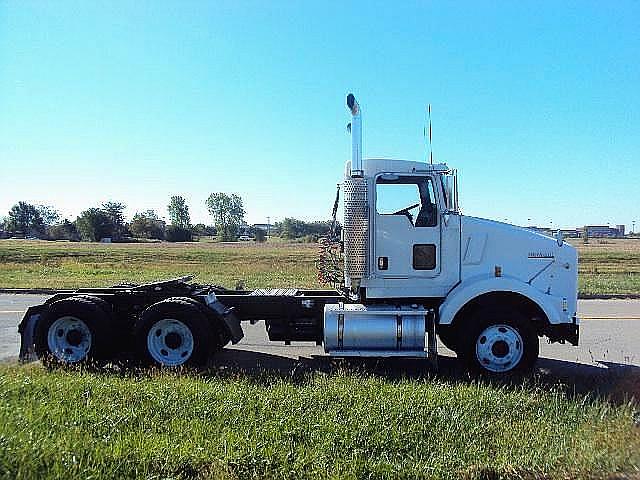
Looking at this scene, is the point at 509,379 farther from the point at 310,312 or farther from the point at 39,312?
the point at 39,312

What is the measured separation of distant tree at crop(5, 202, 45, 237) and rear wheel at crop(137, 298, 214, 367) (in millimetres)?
115656

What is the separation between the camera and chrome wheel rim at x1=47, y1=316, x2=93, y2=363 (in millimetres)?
8203

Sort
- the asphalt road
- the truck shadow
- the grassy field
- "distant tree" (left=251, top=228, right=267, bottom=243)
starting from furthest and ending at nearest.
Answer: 1. "distant tree" (left=251, top=228, right=267, bottom=243)
2. the grassy field
3. the asphalt road
4. the truck shadow

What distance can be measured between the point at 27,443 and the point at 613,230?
13096cm

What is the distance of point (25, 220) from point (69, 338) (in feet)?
409

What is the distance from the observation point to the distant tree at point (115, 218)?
104 meters

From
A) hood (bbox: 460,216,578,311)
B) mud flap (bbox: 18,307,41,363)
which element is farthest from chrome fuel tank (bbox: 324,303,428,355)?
mud flap (bbox: 18,307,41,363)

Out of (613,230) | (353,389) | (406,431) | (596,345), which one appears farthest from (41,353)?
(613,230)

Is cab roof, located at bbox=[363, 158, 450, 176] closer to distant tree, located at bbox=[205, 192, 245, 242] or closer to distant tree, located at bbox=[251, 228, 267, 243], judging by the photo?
distant tree, located at bbox=[251, 228, 267, 243]

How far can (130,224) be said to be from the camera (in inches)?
4277

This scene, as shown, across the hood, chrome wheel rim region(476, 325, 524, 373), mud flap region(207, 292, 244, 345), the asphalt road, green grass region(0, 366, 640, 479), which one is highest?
the hood

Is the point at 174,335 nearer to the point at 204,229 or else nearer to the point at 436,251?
the point at 436,251

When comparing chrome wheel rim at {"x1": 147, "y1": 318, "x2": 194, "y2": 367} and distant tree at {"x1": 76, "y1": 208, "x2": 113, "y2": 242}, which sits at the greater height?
distant tree at {"x1": 76, "y1": 208, "x2": 113, "y2": 242}

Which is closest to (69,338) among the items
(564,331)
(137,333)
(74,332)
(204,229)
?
(74,332)
